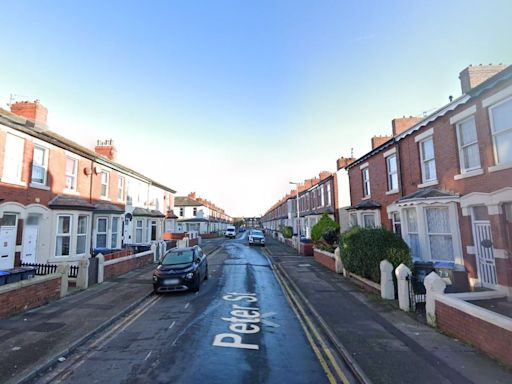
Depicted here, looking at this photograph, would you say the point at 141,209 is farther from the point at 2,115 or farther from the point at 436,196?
the point at 436,196

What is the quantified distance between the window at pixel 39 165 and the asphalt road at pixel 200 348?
8782 mm

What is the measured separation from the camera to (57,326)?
741cm

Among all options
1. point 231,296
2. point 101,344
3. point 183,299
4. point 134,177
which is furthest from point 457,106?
point 134,177

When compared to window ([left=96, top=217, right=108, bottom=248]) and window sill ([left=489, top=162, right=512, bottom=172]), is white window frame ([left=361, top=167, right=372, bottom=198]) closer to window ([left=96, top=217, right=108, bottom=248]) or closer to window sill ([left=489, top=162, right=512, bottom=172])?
window sill ([left=489, top=162, right=512, bottom=172])

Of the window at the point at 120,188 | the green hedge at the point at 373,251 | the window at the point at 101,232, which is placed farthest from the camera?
the window at the point at 120,188

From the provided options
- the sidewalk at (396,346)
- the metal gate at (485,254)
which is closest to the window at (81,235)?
the sidewalk at (396,346)

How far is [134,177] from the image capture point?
2383 centimetres

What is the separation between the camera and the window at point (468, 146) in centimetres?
977

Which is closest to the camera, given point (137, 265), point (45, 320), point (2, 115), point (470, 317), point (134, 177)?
point (470, 317)

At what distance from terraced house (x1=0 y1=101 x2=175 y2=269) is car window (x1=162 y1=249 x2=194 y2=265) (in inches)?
241

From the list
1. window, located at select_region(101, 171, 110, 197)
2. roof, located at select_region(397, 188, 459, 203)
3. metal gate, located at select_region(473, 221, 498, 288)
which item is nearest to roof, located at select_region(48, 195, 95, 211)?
window, located at select_region(101, 171, 110, 197)

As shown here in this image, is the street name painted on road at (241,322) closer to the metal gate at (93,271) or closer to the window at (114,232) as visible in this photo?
the metal gate at (93,271)

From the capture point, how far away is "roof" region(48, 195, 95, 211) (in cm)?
1386

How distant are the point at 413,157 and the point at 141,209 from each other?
20.6m
